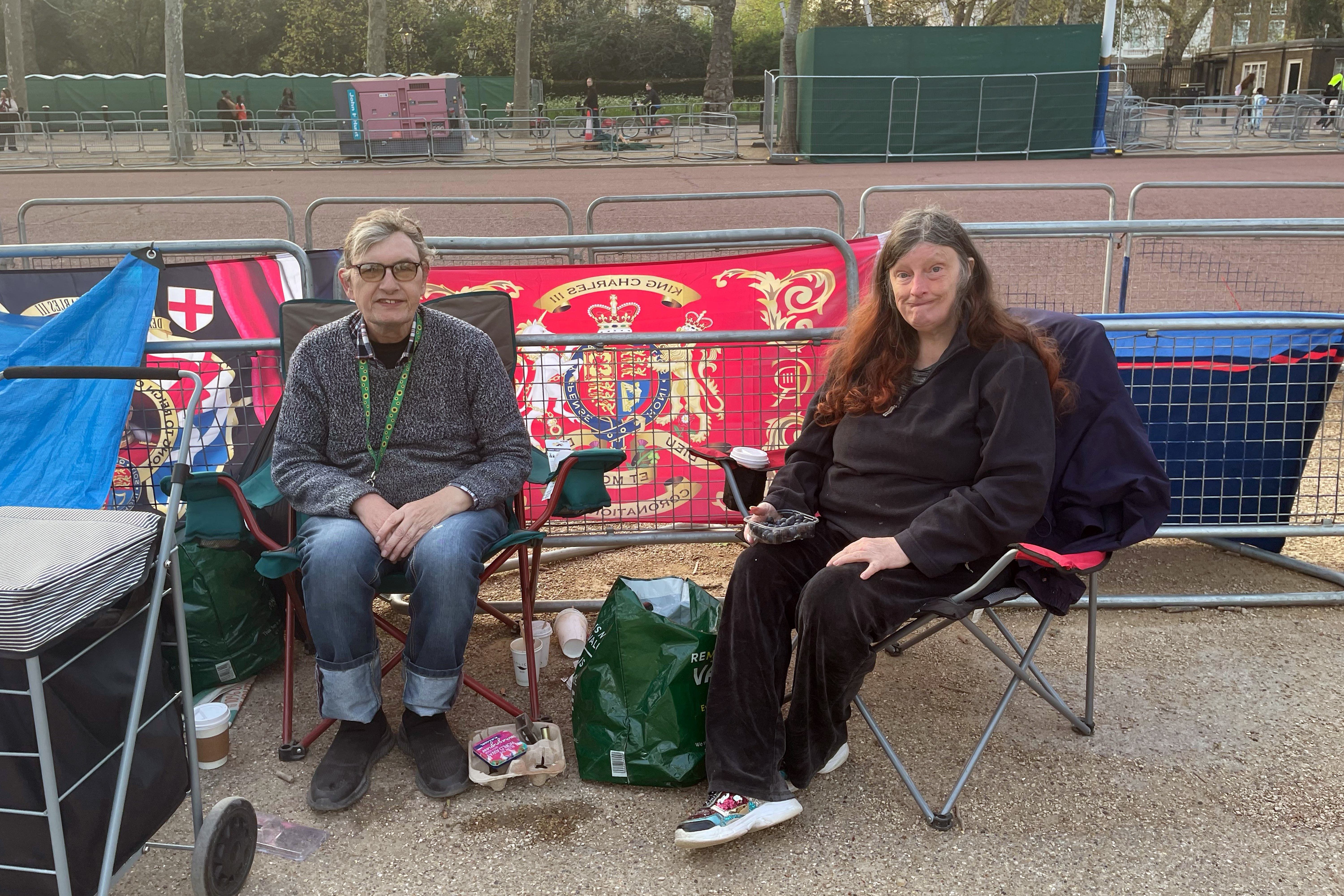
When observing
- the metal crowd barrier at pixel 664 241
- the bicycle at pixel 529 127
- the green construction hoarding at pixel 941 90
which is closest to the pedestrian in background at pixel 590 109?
the bicycle at pixel 529 127

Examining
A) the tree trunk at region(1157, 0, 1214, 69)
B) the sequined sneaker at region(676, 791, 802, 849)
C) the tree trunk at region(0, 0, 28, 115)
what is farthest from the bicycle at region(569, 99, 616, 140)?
the tree trunk at region(1157, 0, 1214, 69)

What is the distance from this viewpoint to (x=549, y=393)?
4324 mm

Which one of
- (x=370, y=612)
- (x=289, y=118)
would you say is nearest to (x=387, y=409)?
(x=370, y=612)

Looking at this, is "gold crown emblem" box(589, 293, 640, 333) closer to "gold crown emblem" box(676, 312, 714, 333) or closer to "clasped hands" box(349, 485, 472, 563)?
"gold crown emblem" box(676, 312, 714, 333)

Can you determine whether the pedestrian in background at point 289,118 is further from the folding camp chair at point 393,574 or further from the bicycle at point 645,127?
the folding camp chair at point 393,574

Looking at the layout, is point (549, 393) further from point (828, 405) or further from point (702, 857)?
point (702, 857)

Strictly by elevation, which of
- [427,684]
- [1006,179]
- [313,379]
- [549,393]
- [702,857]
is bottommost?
[702,857]

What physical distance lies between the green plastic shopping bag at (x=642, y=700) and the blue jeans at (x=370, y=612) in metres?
0.39

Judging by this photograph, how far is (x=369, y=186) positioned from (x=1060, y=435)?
53.3 feet

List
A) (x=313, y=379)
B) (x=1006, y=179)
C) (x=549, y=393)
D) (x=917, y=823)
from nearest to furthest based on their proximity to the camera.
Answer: (x=917, y=823) < (x=313, y=379) < (x=549, y=393) < (x=1006, y=179)

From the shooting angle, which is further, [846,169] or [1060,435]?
[846,169]

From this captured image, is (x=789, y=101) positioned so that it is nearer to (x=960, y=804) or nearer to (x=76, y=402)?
(x=76, y=402)

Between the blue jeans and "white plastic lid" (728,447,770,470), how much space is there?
33.9 inches

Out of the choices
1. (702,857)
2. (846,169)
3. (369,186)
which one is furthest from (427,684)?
(846,169)
